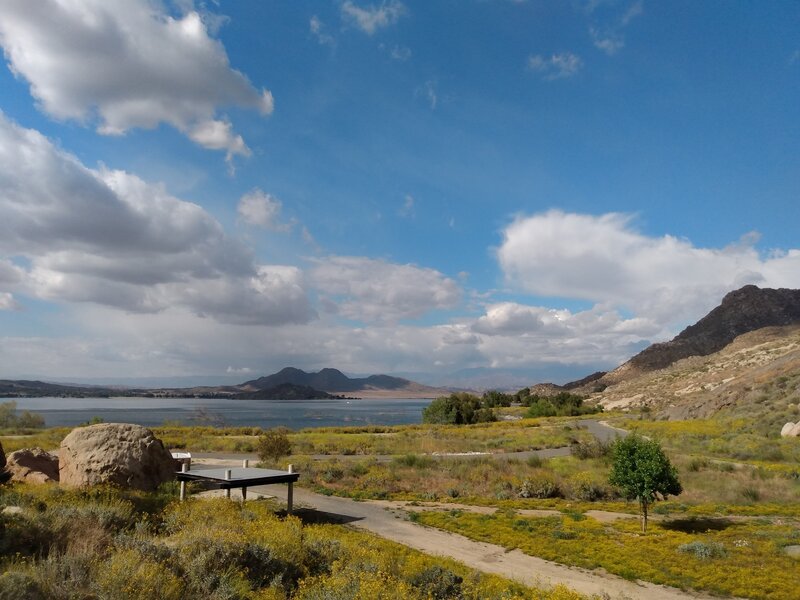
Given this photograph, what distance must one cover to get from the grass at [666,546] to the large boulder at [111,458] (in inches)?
358

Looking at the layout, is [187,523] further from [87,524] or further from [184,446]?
[184,446]

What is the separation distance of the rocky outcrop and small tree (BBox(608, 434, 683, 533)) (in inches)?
1080

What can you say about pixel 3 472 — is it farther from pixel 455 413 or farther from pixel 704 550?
pixel 455 413

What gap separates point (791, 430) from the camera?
129 ft

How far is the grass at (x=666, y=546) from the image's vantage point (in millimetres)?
12656

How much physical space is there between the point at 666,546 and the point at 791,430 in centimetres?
3248

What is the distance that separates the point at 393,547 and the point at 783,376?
194ft

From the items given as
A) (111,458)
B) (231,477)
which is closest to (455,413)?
(231,477)

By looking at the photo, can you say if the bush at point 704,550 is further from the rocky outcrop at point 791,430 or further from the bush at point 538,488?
the rocky outcrop at point 791,430

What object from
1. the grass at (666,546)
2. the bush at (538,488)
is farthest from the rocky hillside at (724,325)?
the grass at (666,546)

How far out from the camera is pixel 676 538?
54.0ft

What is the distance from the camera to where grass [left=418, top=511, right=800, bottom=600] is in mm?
12656

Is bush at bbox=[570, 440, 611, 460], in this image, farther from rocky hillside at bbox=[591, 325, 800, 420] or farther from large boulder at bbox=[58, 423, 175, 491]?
large boulder at bbox=[58, 423, 175, 491]

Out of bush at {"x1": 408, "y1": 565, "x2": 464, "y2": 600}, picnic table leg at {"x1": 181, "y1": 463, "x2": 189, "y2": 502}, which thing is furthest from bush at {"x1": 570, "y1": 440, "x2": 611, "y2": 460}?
bush at {"x1": 408, "y1": 565, "x2": 464, "y2": 600}
